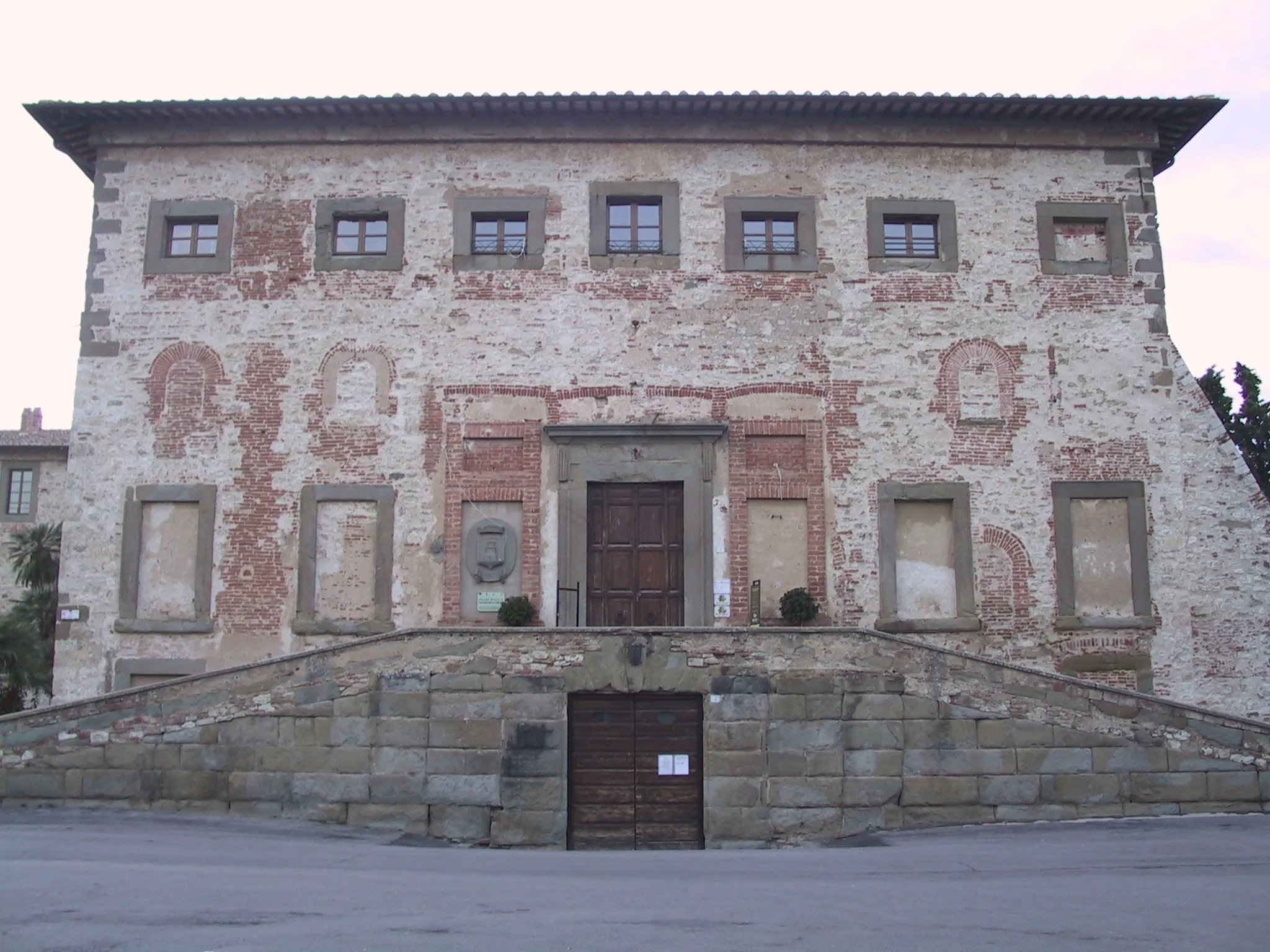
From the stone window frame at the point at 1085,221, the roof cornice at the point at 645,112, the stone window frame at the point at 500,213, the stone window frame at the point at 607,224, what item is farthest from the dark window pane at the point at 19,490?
the stone window frame at the point at 1085,221

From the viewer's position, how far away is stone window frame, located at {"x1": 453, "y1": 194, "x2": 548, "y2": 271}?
56.6 ft

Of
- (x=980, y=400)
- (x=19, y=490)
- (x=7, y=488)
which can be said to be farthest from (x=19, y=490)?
(x=980, y=400)

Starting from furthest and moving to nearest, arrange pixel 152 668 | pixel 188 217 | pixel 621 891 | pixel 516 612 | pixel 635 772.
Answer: pixel 188 217, pixel 152 668, pixel 516 612, pixel 635 772, pixel 621 891

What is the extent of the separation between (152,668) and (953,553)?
423 inches

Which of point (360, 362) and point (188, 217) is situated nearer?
point (360, 362)

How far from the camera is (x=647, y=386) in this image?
55.3 feet

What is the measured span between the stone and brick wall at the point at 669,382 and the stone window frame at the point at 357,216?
117 mm

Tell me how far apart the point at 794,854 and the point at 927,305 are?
8.32 meters

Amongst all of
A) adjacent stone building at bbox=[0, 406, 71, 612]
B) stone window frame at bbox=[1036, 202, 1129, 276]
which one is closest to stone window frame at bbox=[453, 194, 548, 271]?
stone window frame at bbox=[1036, 202, 1129, 276]

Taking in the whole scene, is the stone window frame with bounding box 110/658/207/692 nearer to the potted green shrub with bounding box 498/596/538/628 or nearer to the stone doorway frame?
the potted green shrub with bounding box 498/596/538/628

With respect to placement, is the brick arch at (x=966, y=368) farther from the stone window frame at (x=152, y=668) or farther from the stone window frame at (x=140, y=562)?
the stone window frame at (x=152, y=668)

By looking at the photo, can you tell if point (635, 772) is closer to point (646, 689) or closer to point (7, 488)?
point (646, 689)

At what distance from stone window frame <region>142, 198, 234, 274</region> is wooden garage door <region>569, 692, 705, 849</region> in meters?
8.38

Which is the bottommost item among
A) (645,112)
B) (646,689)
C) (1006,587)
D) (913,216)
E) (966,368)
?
(646,689)
